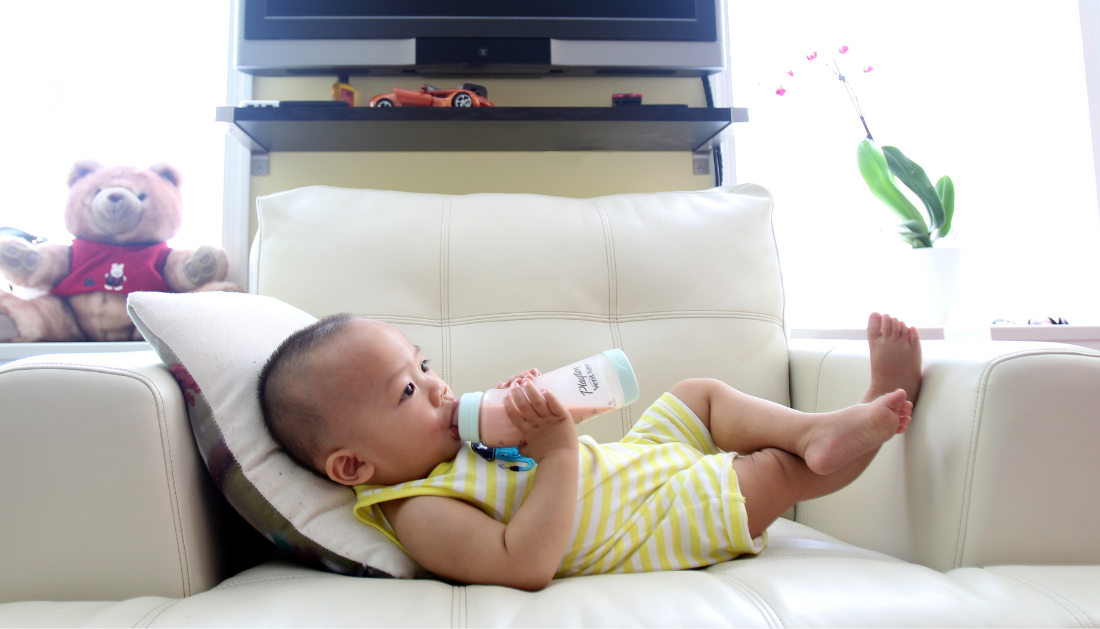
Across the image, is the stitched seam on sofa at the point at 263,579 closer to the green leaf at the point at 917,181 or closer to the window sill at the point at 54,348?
the window sill at the point at 54,348

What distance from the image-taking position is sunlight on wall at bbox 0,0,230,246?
169 cm

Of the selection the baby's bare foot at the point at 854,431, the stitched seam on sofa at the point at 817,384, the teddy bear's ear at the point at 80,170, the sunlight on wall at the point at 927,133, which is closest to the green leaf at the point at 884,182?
the sunlight on wall at the point at 927,133

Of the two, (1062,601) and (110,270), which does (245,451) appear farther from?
(110,270)

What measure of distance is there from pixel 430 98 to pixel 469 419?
0.98m

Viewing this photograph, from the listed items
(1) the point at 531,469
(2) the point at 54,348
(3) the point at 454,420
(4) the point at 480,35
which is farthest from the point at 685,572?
(2) the point at 54,348

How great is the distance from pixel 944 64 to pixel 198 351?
6.95ft

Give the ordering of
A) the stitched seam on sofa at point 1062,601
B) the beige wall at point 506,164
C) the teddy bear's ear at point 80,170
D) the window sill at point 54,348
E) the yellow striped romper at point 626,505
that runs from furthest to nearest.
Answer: the beige wall at point 506,164 → the teddy bear's ear at point 80,170 → the window sill at point 54,348 → the yellow striped romper at point 626,505 → the stitched seam on sofa at point 1062,601

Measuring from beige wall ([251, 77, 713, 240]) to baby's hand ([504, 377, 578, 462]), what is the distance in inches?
40.5

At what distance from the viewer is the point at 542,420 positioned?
27.9 inches

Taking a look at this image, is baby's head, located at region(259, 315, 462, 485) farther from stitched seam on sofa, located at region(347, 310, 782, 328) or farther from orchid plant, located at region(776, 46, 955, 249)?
orchid plant, located at region(776, 46, 955, 249)

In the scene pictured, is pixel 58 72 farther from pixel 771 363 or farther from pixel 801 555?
pixel 801 555

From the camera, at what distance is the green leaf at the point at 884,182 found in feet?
5.04

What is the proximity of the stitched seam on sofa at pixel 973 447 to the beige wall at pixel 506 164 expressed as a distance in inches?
43.4

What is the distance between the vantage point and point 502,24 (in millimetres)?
1565
